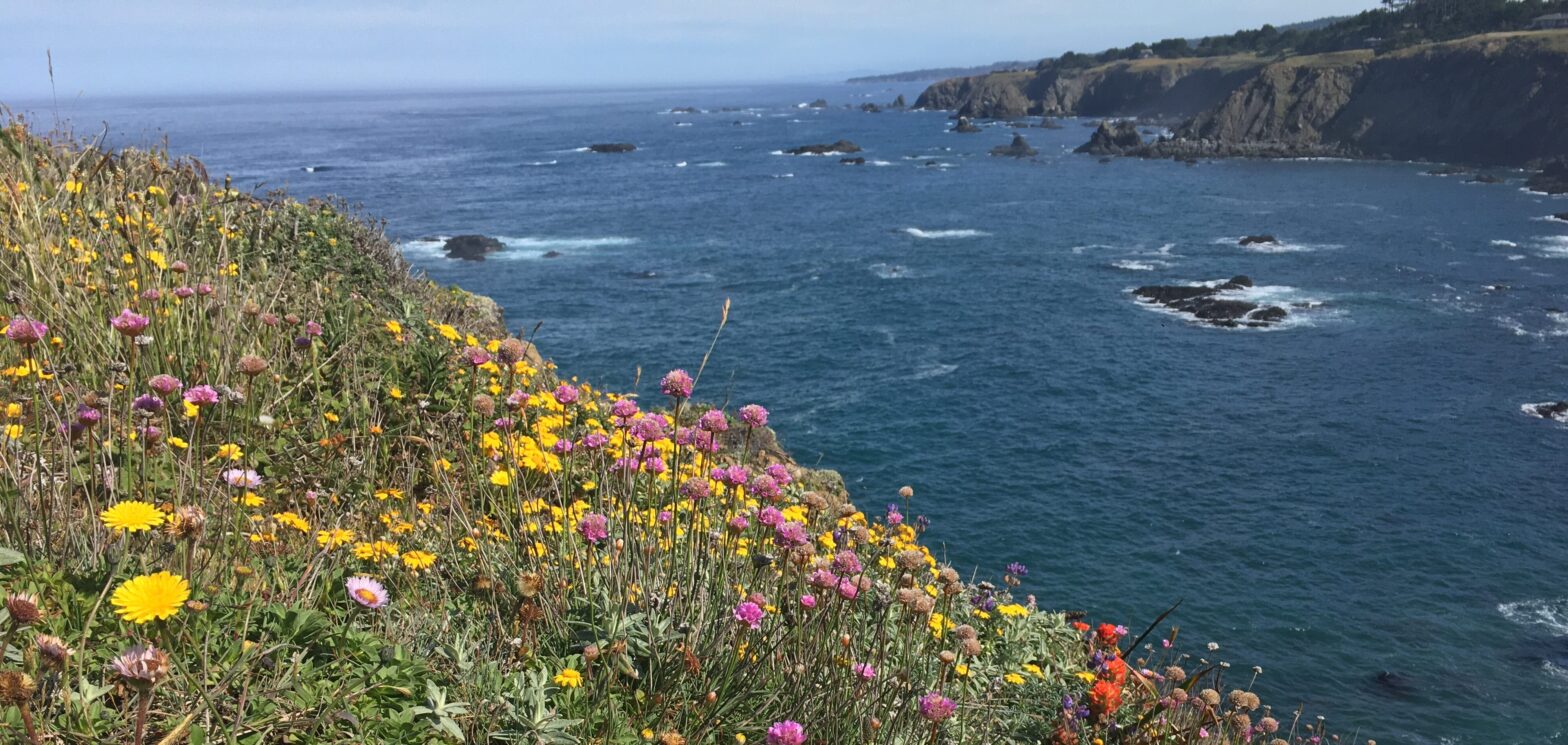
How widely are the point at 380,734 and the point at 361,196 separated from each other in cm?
6972

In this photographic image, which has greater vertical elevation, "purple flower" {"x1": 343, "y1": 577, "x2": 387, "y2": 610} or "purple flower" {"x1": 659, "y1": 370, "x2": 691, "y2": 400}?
"purple flower" {"x1": 659, "y1": 370, "x2": 691, "y2": 400}

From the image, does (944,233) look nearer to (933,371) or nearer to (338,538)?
(933,371)

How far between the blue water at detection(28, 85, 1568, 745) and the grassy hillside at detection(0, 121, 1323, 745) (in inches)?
292

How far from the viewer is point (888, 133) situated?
121250 mm

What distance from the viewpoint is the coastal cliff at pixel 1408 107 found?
75.4m

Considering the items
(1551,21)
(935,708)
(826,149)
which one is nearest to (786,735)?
(935,708)

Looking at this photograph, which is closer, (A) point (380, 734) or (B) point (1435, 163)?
(A) point (380, 734)

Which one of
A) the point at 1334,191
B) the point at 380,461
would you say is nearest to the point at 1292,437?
the point at 380,461

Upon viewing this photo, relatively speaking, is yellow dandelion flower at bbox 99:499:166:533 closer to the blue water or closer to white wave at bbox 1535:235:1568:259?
the blue water

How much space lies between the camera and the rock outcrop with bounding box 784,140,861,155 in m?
99.1

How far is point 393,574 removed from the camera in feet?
12.0

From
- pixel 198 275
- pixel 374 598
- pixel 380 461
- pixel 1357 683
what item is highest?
pixel 198 275

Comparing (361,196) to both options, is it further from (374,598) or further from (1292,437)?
(374,598)

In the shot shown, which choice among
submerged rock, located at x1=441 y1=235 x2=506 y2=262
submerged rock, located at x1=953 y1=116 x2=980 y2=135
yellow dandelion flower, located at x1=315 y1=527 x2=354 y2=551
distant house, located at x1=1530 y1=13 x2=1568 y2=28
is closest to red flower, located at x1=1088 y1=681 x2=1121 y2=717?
yellow dandelion flower, located at x1=315 y1=527 x2=354 y2=551
